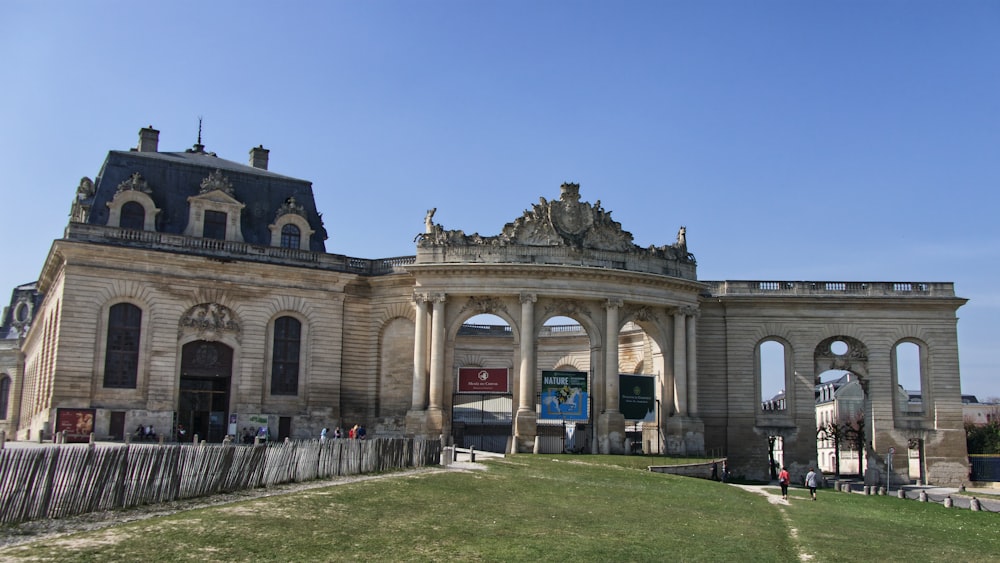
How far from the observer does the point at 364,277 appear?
176 feet

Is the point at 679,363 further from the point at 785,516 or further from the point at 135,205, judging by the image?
the point at 135,205

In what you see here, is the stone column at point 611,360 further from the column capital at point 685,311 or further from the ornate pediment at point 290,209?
the ornate pediment at point 290,209

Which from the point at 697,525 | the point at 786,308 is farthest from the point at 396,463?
the point at 786,308

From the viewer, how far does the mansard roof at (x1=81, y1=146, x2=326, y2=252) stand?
50.3 meters

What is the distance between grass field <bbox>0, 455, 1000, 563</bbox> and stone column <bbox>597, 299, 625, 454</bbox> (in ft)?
46.8

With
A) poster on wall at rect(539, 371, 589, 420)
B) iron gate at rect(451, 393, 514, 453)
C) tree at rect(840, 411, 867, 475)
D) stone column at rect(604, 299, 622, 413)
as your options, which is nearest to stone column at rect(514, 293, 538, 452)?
poster on wall at rect(539, 371, 589, 420)

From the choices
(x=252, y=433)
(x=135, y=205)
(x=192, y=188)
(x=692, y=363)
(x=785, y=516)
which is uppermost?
A: (x=192, y=188)

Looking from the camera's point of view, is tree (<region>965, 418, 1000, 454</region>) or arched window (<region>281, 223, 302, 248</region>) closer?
arched window (<region>281, 223, 302, 248</region>)

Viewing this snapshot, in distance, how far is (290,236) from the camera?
54062 mm

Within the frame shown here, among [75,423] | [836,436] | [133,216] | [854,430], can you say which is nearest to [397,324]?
[133,216]

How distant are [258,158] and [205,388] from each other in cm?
1647

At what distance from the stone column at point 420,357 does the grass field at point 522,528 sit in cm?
1503

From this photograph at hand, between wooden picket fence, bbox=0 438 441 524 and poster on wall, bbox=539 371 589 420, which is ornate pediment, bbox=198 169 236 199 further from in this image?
wooden picket fence, bbox=0 438 441 524

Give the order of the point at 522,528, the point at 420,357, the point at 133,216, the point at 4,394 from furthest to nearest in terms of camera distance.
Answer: the point at 4,394, the point at 420,357, the point at 133,216, the point at 522,528
